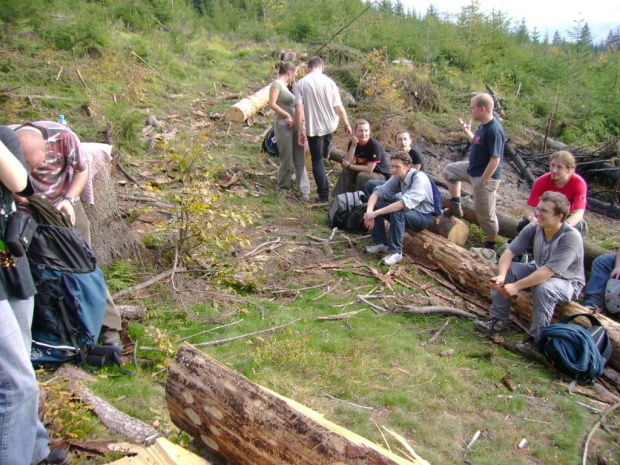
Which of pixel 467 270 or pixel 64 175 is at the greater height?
pixel 64 175

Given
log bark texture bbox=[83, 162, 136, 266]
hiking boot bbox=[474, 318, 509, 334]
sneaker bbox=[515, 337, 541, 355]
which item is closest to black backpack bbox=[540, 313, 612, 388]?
sneaker bbox=[515, 337, 541, 355]

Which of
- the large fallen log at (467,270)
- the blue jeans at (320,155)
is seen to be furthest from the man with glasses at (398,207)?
the blue jeans at (320,155)

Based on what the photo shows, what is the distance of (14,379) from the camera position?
2410mm

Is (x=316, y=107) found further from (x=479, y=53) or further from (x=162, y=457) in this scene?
(x=479, y=53)

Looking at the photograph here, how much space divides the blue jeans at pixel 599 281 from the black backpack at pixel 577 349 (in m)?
1.04

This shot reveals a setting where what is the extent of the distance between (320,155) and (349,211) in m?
1.29

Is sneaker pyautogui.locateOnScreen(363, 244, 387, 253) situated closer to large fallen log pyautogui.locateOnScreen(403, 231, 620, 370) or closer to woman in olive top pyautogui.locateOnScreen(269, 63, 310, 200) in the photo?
large fallen log pyautogui.locateOnScreen(403, 231, 620, 370)

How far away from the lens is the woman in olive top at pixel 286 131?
8.09m

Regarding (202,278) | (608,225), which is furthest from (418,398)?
(608,225)

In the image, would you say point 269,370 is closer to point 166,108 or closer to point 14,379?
A: point 14,379

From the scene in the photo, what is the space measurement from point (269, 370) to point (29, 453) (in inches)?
74.3

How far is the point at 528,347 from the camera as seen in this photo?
4.90 metres

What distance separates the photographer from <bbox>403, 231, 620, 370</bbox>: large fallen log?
4984 millimetres

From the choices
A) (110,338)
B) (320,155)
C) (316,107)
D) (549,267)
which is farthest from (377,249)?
(110,338)
